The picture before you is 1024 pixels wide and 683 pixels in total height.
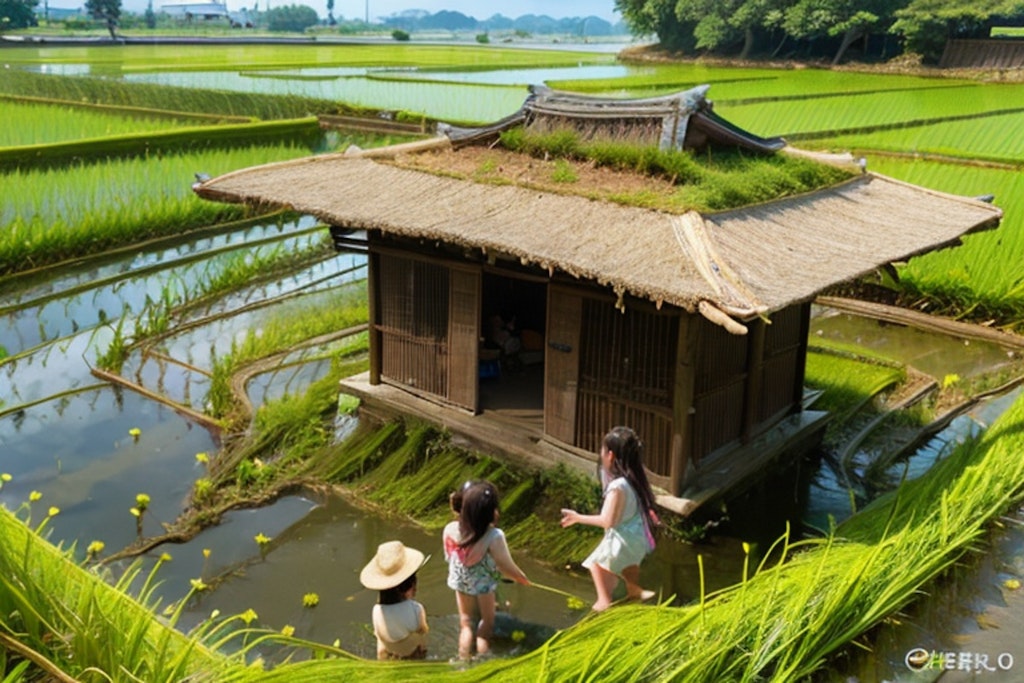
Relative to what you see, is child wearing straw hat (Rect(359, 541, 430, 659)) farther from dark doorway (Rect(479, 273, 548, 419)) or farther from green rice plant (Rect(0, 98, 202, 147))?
green rice plant (Rect(0, 98, 202, 147))

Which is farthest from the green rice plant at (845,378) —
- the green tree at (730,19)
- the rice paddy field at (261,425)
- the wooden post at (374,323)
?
the green tree at (730,19)

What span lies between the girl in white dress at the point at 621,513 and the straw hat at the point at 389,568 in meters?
1.11

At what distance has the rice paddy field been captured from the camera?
4164 millimetres

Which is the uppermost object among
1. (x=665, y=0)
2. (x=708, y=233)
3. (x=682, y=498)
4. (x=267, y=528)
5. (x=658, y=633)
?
(x=665, y=0)

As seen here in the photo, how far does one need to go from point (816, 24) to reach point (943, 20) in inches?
199

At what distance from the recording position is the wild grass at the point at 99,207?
12.5 m

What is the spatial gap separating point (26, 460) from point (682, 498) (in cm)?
505

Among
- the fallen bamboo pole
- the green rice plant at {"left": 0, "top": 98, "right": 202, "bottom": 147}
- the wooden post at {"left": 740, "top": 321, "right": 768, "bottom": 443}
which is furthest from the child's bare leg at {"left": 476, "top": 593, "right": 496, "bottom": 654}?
the green rice plant at {"left": 0, "top": 98, "right": 202, "bottom": 147}

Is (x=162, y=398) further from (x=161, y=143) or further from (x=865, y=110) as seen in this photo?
(x=865, y=110)

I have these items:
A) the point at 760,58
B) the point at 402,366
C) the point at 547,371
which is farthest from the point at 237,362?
the point at 760,58

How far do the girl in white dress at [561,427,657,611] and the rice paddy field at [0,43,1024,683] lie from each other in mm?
397

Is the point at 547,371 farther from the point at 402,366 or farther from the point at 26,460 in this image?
the point at 26,460

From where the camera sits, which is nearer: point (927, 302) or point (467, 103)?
point (927, 302)

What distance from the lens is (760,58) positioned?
41875 mm
